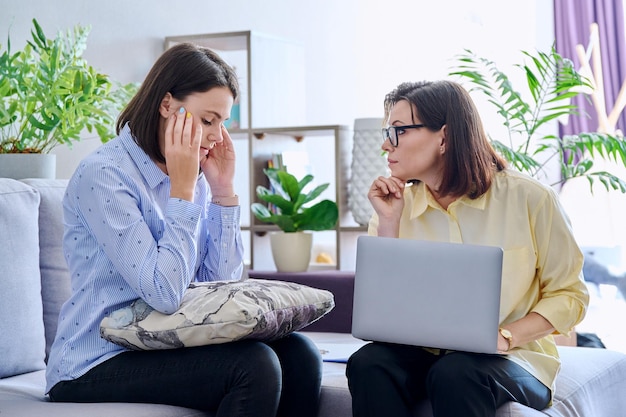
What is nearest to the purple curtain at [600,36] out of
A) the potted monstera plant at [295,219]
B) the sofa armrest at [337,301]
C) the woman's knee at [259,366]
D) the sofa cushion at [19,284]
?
the potted monstera plant at [295,219]

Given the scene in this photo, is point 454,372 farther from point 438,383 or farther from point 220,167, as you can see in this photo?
point 220,167

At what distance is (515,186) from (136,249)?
81 centimetres

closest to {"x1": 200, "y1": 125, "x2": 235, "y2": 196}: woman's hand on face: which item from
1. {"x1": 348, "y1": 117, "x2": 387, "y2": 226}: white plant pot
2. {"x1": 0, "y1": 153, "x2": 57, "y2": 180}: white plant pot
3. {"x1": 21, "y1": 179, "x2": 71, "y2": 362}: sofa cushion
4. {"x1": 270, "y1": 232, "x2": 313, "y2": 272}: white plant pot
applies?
{"x1": 21, "y1": 179, "x2": 71, "y2": 362}: sofa cushion

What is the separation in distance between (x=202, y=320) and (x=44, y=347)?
2.21 ft

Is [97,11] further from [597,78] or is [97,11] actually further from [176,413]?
[597,78]

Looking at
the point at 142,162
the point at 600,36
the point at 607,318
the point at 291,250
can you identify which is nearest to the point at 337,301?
the point at 291,250

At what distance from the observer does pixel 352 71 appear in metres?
4.98

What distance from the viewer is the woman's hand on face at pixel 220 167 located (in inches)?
76.2

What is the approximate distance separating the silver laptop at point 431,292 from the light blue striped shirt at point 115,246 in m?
0.35

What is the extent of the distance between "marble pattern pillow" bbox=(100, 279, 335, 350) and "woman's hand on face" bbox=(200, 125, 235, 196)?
1.20 ft

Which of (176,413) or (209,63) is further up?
(209,63)

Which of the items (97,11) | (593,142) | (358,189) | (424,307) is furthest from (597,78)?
(424,307)

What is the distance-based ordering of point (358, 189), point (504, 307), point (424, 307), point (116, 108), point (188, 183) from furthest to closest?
point (358, 189) → point (116, 108) → point (504, 307) → point (188, 183) → point (424, 307)

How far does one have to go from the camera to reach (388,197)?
194 cm
